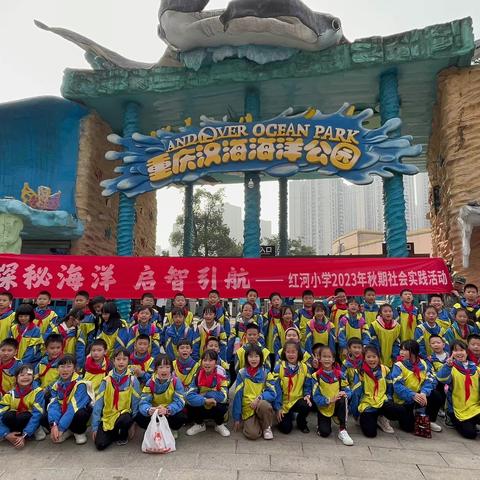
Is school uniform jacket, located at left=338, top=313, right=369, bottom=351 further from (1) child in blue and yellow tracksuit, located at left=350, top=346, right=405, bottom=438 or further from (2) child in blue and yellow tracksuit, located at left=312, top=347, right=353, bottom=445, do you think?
(2) child in blue and yellow tracksuit, located at left=312, top=347, right=353, bottom=445

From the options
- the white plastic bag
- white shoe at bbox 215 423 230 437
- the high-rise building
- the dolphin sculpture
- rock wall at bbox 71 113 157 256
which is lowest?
white shoe at bbox 215 423 230 437

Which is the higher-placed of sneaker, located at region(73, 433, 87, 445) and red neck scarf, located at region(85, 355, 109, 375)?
red neck scarf, located at region(85, 355, 109, 375)

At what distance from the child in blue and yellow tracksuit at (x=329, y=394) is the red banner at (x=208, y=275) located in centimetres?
306

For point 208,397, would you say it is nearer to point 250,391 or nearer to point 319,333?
point 250,391

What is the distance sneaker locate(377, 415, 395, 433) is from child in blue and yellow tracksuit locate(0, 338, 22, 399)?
409 centimetres

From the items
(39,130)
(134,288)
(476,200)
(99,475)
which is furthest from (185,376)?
(39,130)

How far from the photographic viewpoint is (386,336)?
5504mm

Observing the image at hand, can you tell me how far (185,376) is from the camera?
454 centimetres

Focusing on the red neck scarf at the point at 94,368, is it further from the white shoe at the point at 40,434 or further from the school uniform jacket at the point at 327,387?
the school uniform jacket at the point at 327,387

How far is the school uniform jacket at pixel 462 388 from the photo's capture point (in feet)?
14.0

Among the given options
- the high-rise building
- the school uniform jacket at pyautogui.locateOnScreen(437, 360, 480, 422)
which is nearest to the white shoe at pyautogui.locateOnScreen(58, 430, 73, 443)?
the school uniform jacket at pyautogui.locateOnScreen(437, 360, 480, 422)

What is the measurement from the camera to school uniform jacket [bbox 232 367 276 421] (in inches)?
169

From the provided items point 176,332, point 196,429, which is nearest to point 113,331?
point 176,332

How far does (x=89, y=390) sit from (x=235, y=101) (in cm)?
958
